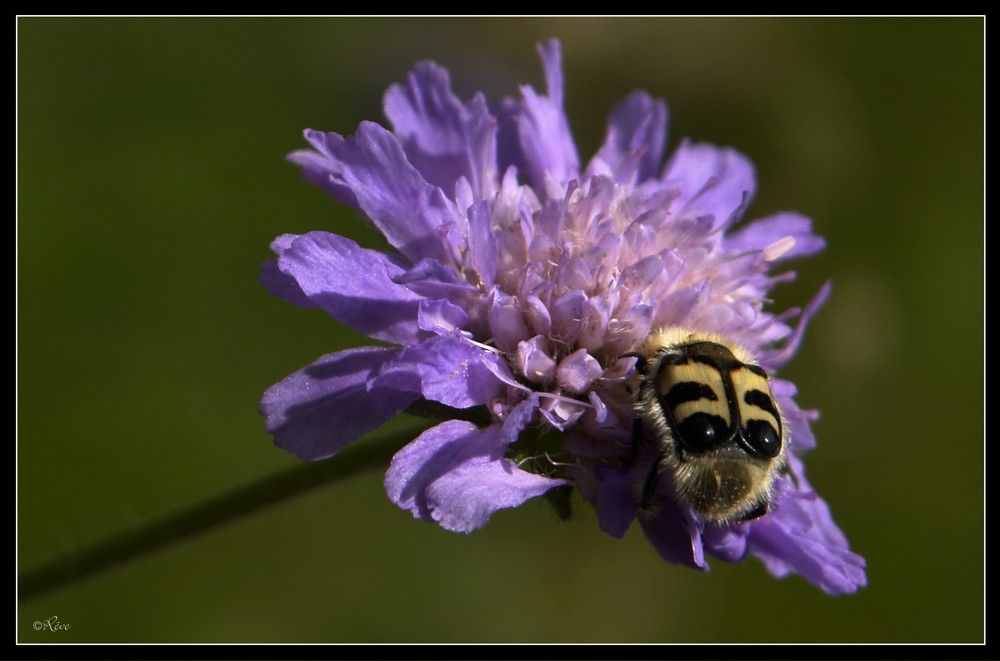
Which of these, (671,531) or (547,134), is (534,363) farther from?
(547,134)

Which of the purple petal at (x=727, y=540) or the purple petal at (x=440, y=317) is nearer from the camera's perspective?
the purple petal at (x=440, y=317)

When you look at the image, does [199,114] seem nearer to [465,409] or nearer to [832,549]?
[465,409]

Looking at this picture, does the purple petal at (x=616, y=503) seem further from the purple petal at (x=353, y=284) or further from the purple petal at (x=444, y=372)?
the purple petal at (x=353, y=284)

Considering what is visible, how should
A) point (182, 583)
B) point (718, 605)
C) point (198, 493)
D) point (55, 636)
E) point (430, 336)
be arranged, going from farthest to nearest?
point (718, 605)
point (182, 583)
point (55, 636)
point (198, 493)
point (430, 336)

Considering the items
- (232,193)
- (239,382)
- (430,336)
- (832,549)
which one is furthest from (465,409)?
(232,193)

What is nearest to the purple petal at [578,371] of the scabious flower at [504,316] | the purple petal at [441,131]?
the scabious flower at [504,316]

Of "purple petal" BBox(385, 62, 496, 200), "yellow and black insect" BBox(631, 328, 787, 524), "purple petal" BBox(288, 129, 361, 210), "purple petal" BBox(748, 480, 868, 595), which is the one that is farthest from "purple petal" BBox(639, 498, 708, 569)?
"purple petal" BBox(288, 129, 361, 210)

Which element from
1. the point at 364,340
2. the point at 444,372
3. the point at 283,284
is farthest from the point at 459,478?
the point at 364,340

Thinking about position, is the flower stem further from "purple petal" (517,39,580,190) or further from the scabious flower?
"purple petal" (517,39,580,190)
